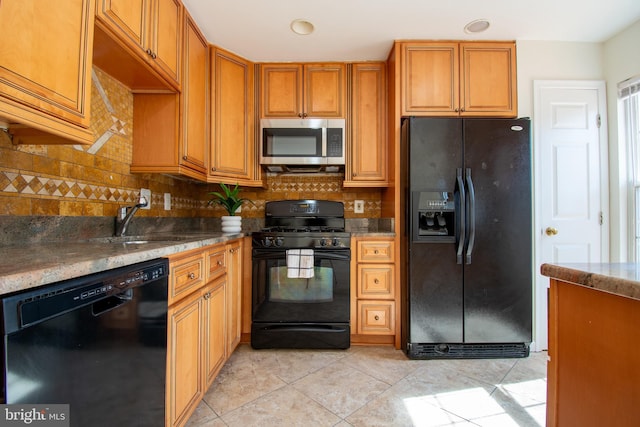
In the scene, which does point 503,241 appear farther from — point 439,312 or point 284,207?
point 284,207

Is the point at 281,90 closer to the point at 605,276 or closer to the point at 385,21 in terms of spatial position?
the point at 385,21

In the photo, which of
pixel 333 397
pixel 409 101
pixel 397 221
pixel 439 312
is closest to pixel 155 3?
pixel 409 101

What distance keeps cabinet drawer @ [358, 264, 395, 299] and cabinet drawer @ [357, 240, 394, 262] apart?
0.05 meters

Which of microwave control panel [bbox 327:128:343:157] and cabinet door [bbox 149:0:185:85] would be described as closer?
cabinet door [bbox 149:0:185:85]

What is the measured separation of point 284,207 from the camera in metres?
2.51

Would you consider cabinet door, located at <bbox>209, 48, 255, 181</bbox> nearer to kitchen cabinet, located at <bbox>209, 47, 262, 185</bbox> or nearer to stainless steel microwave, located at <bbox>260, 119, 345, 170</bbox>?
kitchen cabinet, located at <bbox>209, 47, 262, 185</bbox>

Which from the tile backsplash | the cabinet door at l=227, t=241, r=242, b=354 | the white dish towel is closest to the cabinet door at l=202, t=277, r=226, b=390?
the cabinet door at l=227, t=241, r=242, b=354

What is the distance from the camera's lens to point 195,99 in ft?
6.24

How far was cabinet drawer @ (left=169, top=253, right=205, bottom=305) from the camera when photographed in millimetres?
1122

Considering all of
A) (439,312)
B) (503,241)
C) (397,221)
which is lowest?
(439,312)

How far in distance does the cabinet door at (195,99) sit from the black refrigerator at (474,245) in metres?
1.56

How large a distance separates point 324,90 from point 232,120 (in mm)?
837

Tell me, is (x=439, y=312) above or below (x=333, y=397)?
above

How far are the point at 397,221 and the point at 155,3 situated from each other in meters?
2.03
